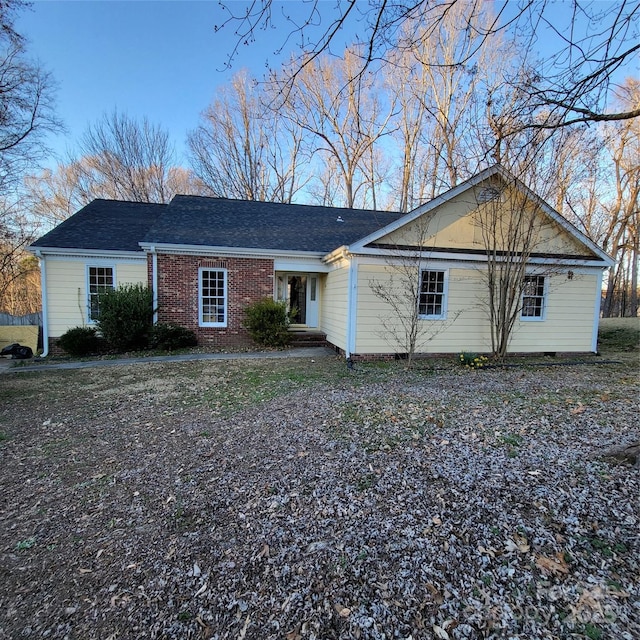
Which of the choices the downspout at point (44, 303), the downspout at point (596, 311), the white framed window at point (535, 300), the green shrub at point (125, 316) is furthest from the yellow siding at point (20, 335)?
→ the downspout at point (596, 311)

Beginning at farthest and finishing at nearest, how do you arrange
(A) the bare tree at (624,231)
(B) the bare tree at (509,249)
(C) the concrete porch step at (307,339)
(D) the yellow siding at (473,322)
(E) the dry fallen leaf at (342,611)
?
1. (A) the bare tree at (624,231)
2. (C) the concrete porch step at (307,339)
3. (D) the yellow siding at (473,322)
4. (B) the bare tree at (509,249)
5. (E) the dry fallen leaf at (342,611)

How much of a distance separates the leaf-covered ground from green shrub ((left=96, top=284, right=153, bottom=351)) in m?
5.01

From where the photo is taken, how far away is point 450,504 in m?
2.79

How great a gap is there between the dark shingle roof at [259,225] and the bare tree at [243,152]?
10.0 m

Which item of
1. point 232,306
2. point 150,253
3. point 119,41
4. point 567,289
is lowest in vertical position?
point 232,306

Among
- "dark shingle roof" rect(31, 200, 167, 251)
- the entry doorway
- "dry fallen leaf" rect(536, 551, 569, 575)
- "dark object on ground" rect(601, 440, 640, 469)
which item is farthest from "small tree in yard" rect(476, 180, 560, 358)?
"dark shingle roof" rect(31, 200, 167, 251)

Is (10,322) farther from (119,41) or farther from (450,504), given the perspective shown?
(450,504)

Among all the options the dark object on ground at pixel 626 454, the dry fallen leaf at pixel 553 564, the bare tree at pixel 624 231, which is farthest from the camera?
the bare tree at pixel 624 231

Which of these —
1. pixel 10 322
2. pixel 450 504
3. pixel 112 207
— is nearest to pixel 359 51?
pixel 450 504

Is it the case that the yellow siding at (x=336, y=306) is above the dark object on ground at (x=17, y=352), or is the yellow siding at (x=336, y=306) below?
above

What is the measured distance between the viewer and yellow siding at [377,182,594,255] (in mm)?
8992

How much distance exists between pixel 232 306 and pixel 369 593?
32.7 ft

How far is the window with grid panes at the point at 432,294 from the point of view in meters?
9.54

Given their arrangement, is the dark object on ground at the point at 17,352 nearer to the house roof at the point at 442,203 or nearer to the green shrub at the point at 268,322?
the green shrub at the point at 268,322
